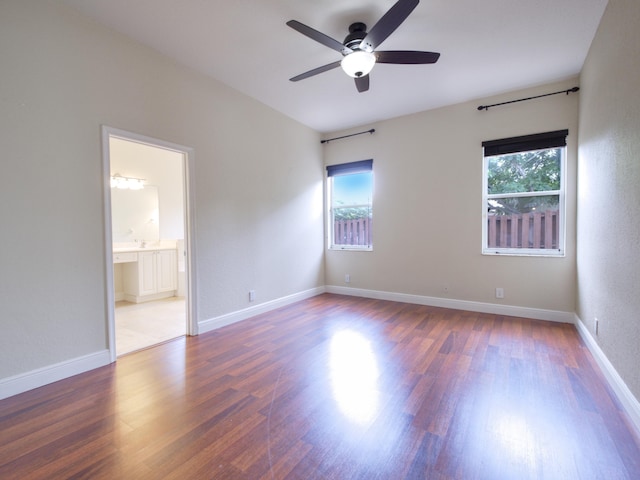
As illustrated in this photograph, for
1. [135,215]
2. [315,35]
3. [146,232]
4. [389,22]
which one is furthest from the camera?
[146,232]

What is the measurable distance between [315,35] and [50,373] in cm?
324

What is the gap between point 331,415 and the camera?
184cm

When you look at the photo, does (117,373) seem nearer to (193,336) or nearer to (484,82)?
(193,336)

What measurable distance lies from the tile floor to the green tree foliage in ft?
14.3

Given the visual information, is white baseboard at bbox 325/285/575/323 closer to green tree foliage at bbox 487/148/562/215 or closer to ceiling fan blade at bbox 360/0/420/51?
green tree foliage at bbox 487/148/562/215

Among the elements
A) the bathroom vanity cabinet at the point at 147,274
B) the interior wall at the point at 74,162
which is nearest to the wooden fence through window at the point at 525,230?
the interior wall at the point at 74,162

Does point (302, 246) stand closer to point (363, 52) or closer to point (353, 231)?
point (353, 231)

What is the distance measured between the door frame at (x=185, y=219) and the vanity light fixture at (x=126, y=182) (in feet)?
8.32

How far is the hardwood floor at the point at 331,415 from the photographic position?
144 centimetres

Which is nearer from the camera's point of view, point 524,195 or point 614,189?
point 614,189

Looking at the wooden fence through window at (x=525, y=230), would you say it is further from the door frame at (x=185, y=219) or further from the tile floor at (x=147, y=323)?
the tile floor at (x=147, y=323)

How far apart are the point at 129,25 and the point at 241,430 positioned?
328cm

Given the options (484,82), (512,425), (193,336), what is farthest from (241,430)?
(484,82)

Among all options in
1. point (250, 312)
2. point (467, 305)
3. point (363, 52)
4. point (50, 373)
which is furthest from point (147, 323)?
point (467, 305)
